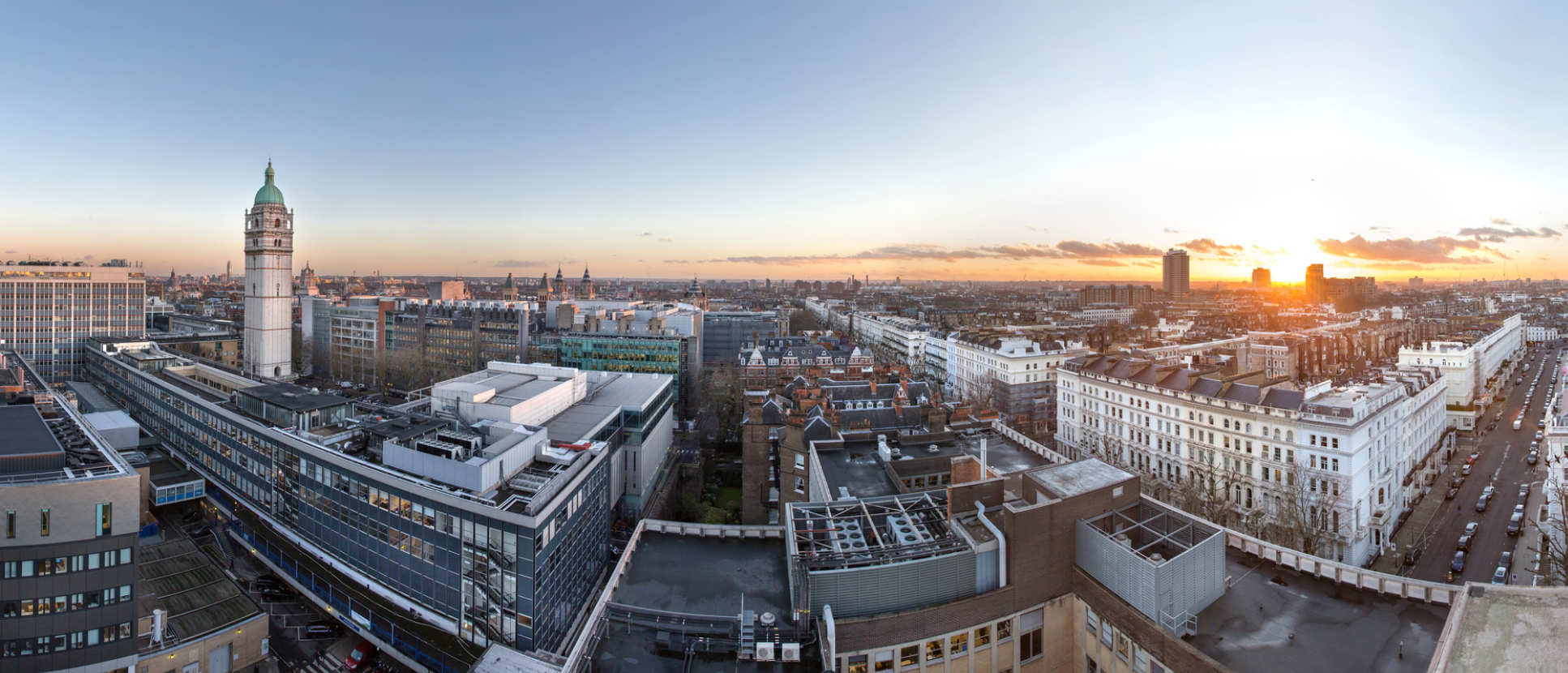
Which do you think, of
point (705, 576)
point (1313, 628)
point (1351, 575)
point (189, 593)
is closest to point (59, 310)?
point (189, 593)

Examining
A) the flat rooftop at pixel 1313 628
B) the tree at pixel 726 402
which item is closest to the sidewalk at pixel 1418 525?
the flat rooftop at pixel 1313 628

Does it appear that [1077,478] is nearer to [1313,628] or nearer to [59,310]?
[1313,628]

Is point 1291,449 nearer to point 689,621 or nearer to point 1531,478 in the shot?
point 1531,478

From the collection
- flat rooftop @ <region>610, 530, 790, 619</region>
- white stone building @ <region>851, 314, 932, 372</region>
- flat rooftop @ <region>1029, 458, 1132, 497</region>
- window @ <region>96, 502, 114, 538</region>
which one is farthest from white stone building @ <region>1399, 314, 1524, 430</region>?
window @ <region>96, 502, 114, 538</region>

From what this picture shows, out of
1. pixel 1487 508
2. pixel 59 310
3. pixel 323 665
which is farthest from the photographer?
pixel 59 310

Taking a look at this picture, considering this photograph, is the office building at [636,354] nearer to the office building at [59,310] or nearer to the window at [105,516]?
the window at [105,516]

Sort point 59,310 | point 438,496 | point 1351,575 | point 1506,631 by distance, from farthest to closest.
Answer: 1. point 59,310
2. point 438,496
3. point 1351,575
4. point 1506,631

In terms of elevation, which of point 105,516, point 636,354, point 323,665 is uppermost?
point 636,354

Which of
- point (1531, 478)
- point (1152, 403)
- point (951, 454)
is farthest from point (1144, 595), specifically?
point (1531, 478)
